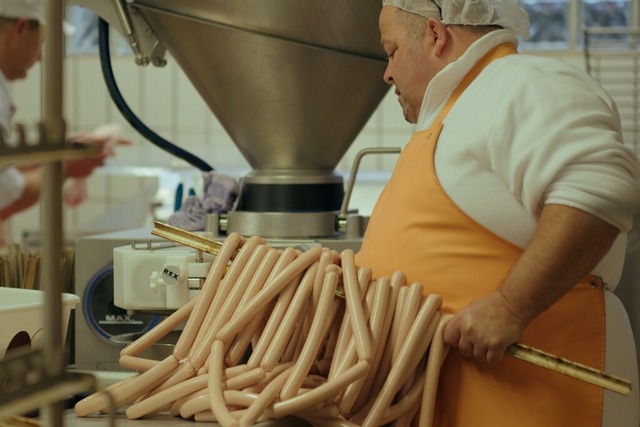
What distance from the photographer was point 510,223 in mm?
1199

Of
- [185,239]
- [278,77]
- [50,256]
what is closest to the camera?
[50,256]

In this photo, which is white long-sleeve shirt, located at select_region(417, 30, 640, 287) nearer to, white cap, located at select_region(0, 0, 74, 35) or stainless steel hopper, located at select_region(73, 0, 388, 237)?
stainless steel hopper, located at select_region(73, 0, 388, 237)

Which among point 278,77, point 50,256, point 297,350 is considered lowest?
point 297,350

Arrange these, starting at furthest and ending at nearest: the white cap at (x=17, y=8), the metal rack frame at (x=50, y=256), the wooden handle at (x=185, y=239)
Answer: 1. the wooden handle at (x=185, y=239)
2. the white cap at (x=17, y=8)
3. the metal rack frame at (x=50, y=256)

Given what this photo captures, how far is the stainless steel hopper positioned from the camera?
162cm

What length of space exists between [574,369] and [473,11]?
0.54m

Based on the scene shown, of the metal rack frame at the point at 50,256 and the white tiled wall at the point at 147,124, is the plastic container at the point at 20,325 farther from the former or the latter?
the white tiled wall at the point at 147,124

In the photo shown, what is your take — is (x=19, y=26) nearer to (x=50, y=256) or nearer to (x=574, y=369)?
(x=50, y=256)

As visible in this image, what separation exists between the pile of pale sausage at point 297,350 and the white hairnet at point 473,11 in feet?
1.29

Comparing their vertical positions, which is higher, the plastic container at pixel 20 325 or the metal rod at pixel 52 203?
the metal rod at pixel 52 203

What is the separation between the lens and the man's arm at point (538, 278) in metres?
1.12

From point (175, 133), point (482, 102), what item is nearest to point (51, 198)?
point (482, 102)

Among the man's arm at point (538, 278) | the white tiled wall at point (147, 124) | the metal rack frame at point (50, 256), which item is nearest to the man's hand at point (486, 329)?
the man's arm at point (538, 278)

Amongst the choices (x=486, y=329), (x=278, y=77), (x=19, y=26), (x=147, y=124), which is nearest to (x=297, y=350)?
(x=486, y=329)
